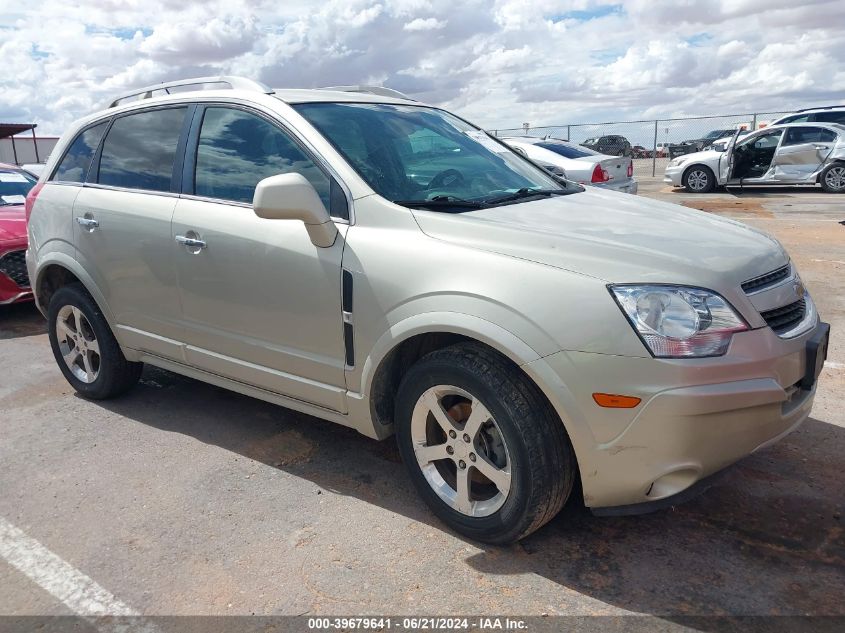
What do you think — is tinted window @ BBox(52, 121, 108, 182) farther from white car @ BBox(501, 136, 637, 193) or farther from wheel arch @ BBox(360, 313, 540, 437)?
white car @ BBox(501, 136, 637, 193)

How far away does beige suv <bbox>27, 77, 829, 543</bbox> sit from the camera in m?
2.55

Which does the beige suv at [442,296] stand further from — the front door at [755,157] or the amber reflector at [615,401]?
the front door at [755,157]

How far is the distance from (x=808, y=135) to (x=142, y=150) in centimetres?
1594

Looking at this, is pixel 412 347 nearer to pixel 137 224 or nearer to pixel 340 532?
pixel 340 532

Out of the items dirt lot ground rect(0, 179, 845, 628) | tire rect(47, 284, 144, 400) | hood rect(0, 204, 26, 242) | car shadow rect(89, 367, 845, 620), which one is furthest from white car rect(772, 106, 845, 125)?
tire rect(47, 284, 144, 400)

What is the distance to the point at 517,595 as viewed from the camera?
267cm

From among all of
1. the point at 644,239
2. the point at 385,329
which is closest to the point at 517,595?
the point at 385,329

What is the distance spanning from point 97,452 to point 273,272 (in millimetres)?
1594

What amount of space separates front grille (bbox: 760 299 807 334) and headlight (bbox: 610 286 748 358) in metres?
0.22

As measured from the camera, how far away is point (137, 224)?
159 inches

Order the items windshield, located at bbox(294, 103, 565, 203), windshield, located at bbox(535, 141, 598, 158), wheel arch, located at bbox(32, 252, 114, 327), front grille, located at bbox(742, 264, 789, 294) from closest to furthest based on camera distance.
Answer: front grille, located at bbox(742, 264, 789, 294) < windshield, located at bbox(294, 103, 565, 203) < wheel arch, located at bbox(32, 252, 114, 327) < windshield, located at bbox(535, 141, 598, 158)

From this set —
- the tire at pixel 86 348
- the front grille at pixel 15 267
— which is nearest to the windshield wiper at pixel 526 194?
the tire at pixel 86 348

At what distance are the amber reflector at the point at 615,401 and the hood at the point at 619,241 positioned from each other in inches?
15.7

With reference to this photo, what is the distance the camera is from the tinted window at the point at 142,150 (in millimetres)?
4047
